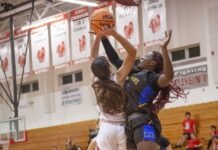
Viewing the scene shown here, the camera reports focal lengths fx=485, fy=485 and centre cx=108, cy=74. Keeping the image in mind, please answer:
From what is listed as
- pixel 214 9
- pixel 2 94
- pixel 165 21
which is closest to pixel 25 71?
pixel 2 94

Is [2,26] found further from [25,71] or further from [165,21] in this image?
[165,21]

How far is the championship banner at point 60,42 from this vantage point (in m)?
17.9

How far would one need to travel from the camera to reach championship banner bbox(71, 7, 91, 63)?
16.9 meters

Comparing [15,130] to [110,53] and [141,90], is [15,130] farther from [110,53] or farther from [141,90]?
[141,90]

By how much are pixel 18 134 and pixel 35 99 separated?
14.1ft

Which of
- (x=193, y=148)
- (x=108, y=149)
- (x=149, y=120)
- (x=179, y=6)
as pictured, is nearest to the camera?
(x=108, y=149)

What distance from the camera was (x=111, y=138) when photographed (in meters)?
4.28

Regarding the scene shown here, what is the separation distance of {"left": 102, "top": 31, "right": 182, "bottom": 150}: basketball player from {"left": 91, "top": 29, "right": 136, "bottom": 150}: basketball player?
0.23 metres

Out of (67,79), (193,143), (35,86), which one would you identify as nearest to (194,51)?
(193,143)

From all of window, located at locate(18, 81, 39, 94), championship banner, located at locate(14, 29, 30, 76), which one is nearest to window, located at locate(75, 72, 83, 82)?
championship banner, located at locate(14, 29, 30, 76)

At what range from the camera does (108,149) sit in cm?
428

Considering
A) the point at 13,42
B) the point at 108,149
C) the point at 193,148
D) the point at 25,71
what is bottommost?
the point at 193,148

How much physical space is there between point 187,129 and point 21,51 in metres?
7.79

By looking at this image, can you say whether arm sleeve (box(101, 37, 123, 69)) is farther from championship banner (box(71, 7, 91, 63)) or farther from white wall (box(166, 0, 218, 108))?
championship banner (box(71, 7, 91, 63))
